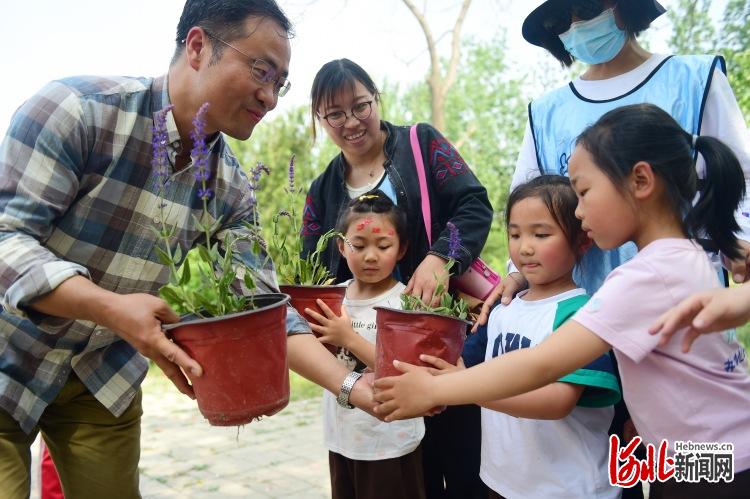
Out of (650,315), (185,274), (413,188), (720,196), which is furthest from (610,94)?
(185,274)

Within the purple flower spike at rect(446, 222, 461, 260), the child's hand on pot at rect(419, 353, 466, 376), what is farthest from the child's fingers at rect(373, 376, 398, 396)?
the purple flower spike at rect(446, 222, 461, 260)

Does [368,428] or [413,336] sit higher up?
[413,336]

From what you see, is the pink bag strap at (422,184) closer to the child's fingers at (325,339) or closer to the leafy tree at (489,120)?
the child's fingers at (325,339)

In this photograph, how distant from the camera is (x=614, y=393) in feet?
6.69

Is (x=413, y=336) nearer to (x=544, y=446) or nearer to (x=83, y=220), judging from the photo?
(x=544, y=446)

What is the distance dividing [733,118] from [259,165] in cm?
149

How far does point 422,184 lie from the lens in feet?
9.11

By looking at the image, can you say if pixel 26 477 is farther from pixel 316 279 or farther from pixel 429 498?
pixel 429 498

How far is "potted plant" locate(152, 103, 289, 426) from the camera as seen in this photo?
167 centimetres

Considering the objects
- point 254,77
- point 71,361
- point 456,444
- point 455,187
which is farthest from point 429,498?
point 254,77

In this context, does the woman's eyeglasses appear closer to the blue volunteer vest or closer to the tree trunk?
the blue volunteer vest

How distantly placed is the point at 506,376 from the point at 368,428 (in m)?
1.11

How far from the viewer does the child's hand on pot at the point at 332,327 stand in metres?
2.37

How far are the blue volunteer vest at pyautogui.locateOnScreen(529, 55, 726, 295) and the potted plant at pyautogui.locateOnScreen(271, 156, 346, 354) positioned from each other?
846 mm
